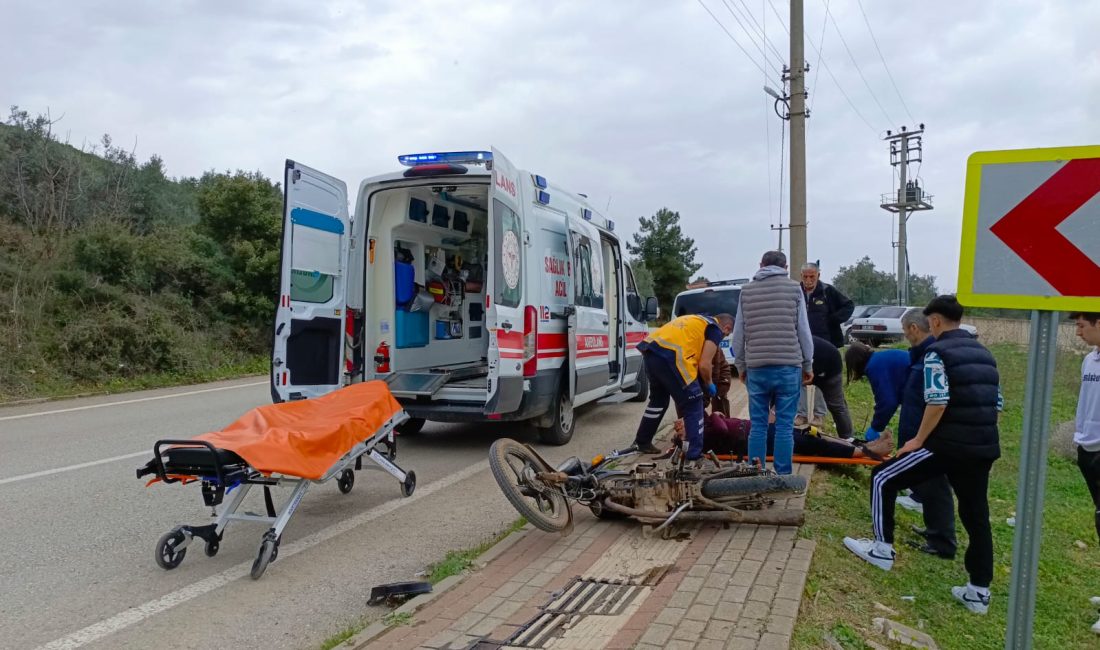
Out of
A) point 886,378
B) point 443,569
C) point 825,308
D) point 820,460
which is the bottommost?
point 443,569

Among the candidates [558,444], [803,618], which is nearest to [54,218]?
[558,444]

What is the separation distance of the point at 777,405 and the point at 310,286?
13.8 feet

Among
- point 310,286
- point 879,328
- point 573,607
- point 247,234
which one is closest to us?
point 573,607

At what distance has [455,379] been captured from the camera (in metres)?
8.56

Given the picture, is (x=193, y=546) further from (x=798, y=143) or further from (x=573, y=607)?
(x=798, y=143)

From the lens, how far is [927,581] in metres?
4.51

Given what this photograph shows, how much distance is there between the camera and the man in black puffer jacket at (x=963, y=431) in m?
4.13

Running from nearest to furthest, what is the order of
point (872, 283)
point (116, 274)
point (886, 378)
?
1. point (886, 378)
2. point (116, 274)
3. point (872, 283)

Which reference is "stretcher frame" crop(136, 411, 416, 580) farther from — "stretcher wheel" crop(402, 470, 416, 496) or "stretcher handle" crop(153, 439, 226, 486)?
"stretcher wheel" crop(402, 470, 416, 496)

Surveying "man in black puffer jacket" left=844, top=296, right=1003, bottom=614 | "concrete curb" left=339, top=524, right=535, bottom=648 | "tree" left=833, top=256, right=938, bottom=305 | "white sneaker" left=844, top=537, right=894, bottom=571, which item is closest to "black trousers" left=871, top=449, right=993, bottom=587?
"man in black puffer jacket" left=844, top=296, right=1003, bottom=614

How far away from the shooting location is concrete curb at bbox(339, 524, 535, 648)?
337 centimetres

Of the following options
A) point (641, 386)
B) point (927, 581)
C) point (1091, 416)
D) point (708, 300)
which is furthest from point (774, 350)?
point (708, 300)

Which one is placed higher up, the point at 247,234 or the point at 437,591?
the point at 247,234

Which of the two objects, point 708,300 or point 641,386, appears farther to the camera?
point 708,300
